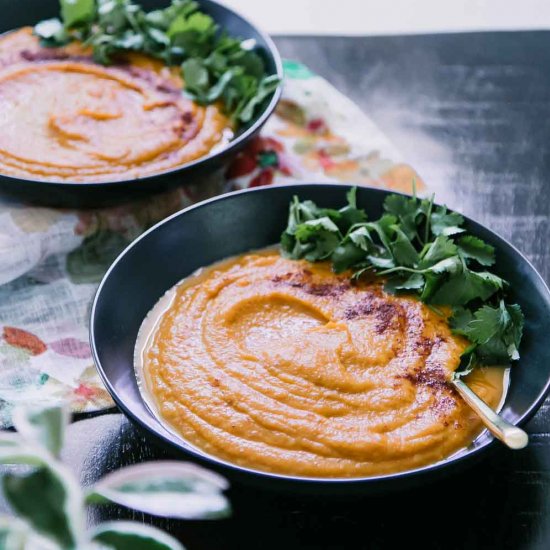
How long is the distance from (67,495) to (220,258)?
167cm

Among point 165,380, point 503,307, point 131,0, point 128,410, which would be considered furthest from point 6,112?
point 503,307

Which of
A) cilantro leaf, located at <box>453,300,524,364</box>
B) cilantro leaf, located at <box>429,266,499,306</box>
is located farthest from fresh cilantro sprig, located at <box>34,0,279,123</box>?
cilantro leaf, located at <box>453,300,524,364</box>

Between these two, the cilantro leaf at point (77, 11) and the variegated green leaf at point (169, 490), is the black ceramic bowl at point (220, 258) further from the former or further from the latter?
the cilantro leaf at point (77, 11)

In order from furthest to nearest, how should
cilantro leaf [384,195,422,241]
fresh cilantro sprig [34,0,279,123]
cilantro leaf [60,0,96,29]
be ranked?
cilantro leaf [60,0,96,29] < fresh cilantro sprig [34,0,279,123] < cilantro leaf [384,195,422,241]

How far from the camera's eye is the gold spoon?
1935 mm

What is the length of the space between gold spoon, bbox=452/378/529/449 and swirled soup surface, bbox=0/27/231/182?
146 centimetres

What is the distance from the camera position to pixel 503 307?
2.37 meters

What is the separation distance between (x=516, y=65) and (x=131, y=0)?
1.78 metres

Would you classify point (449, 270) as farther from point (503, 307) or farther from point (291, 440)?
point (291, 440)

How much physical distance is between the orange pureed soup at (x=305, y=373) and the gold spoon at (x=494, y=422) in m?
0.04

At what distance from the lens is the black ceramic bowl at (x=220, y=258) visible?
6.19ft

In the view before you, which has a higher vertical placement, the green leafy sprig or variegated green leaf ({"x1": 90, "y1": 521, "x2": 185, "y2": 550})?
the green leafy sprig

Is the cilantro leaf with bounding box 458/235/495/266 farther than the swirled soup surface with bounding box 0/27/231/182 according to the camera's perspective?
No

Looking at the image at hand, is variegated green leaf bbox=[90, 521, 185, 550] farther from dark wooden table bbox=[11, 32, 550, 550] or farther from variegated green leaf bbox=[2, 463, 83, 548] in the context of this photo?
dark wooden table bbox=[11, 32, 550, 550]
